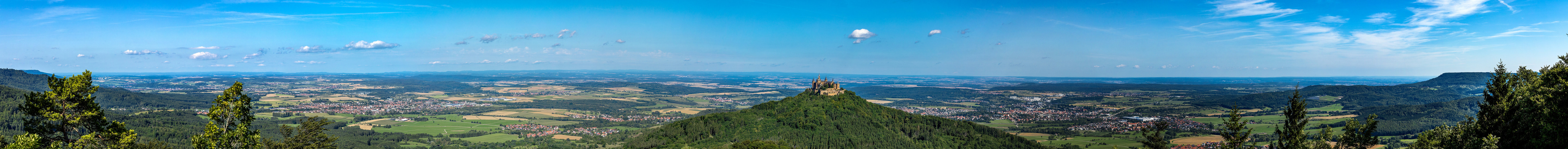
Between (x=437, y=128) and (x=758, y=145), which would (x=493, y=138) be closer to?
(x=437, y=128)

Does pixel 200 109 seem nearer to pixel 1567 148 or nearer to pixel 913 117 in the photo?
pixel 913 117

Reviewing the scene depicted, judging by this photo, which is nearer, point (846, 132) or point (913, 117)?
point (846, 132)

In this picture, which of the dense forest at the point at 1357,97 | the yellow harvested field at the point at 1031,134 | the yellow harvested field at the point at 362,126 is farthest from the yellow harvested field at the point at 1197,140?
the yellow harvested field at the point at 362,126

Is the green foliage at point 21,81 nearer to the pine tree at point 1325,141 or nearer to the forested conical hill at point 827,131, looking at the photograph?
the forested conical hill at point 827,131

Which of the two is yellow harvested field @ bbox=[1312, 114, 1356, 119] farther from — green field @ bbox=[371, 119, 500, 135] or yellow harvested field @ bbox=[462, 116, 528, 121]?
yellow harvested field @ bbox=[462, 116, 528, 121]

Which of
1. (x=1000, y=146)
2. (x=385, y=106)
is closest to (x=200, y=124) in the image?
(x=385, y=106)

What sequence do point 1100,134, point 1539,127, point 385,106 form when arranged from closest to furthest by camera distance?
point 1539,127, point 1100,134, point 385,106

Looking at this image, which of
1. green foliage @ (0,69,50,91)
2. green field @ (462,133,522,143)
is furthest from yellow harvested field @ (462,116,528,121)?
green foliage @ (0,69,50,91)
